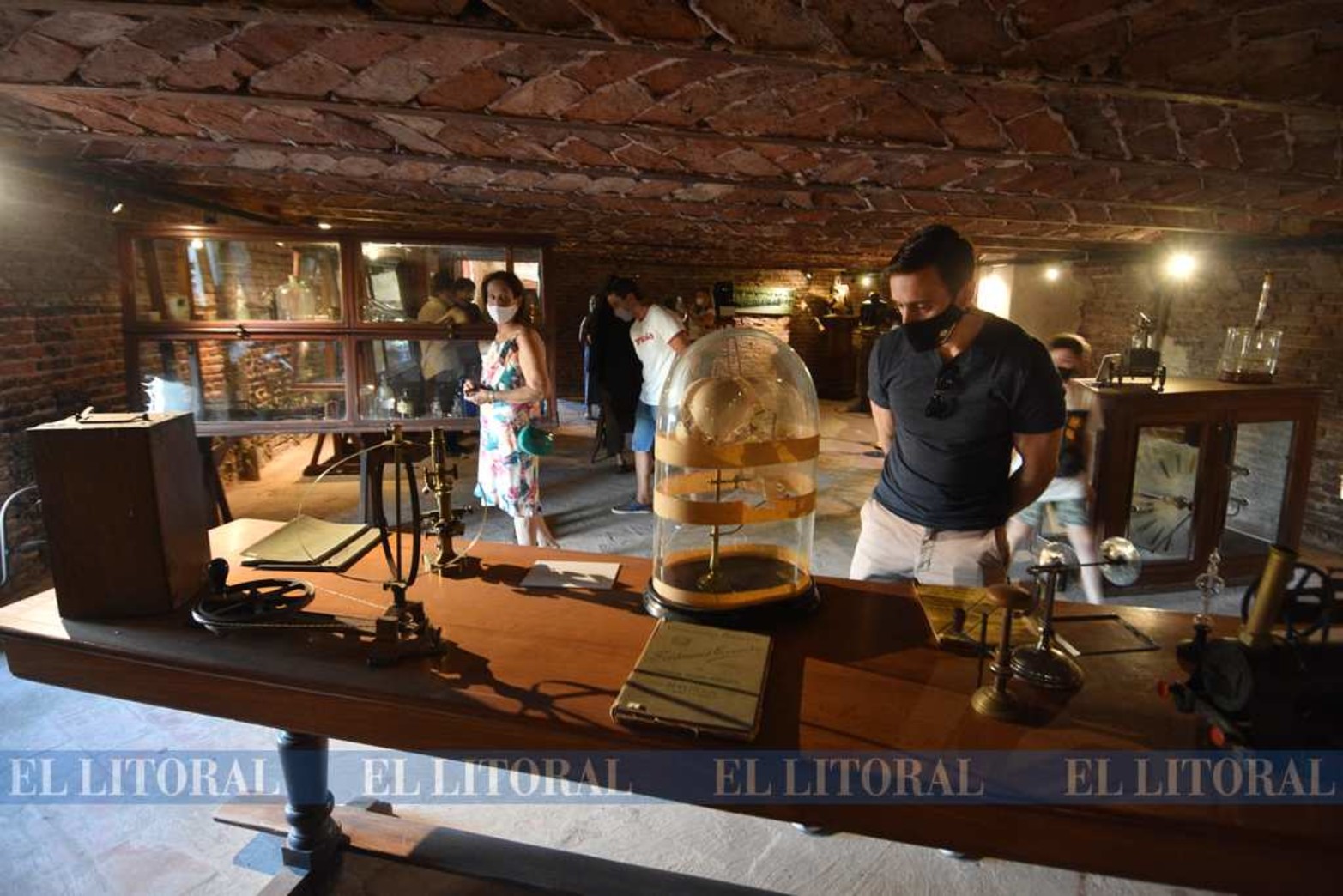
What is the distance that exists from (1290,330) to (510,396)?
6255 millimetres

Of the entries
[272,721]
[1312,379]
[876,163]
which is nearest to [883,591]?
[272,721]

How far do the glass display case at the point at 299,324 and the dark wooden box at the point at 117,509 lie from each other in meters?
3.40

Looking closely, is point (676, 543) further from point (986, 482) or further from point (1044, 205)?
point (1044, 205)

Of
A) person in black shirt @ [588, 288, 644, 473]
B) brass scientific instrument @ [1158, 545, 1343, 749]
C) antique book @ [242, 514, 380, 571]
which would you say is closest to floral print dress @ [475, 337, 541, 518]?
antique book @ [242, 514, 380, 571]

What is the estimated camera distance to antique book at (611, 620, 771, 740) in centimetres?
118

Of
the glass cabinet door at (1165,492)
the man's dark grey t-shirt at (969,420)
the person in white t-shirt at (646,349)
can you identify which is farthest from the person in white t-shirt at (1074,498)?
the person in white t-shirt at (646,349)

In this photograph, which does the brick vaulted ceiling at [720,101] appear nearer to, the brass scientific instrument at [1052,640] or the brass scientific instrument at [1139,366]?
the brass scientific instrument at [1139,366]

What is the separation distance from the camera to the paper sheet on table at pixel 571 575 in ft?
5.93

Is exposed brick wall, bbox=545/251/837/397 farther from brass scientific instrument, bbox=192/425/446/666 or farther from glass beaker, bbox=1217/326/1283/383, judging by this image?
brass scientific instrument, bbox=192/425/446/666

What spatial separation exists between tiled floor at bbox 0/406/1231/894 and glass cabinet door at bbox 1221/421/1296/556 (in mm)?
3571

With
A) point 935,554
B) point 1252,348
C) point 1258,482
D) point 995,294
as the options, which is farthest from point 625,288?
point 995,294

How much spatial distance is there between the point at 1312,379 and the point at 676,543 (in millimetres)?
6103

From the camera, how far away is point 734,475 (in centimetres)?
173

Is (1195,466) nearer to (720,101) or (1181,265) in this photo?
(1181,265)
